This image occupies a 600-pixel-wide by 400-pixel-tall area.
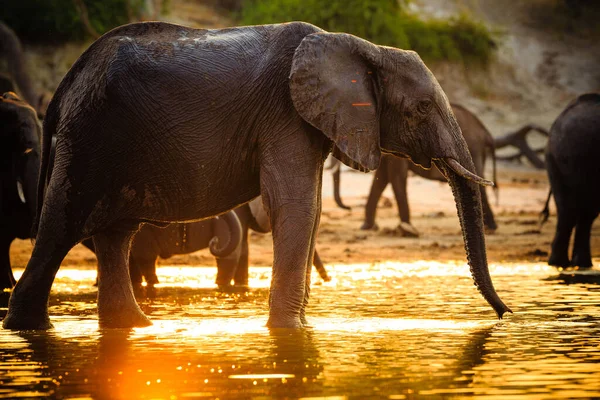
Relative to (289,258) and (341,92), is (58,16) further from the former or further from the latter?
(289,258)

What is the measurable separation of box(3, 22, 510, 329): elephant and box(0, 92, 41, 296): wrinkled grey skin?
9.12ft

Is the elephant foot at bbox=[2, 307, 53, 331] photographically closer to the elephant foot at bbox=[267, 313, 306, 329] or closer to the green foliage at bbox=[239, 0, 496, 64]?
the elephant foot at bbox=[267, 313, 306, 329]

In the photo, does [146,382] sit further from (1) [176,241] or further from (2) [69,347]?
(1) [176,241]

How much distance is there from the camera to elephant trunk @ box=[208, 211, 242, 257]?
9.55 meters

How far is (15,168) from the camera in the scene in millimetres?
9648

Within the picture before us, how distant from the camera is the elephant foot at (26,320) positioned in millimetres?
6660

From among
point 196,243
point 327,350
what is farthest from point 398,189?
point 327,350

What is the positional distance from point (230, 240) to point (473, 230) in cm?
311

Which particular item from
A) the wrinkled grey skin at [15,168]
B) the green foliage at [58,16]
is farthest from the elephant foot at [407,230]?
the green foliage at [58,16]

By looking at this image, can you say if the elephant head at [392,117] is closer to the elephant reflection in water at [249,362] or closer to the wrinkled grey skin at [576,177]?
the elephant reflection in water at [249,362]

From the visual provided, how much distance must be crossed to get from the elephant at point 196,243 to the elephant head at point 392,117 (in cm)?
295

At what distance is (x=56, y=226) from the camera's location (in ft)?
21.9

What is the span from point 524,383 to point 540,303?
3327mm

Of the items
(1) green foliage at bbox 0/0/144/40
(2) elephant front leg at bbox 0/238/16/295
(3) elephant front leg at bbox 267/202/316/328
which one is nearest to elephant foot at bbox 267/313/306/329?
(3) elephant front leg at bbox 267/202/316/328
